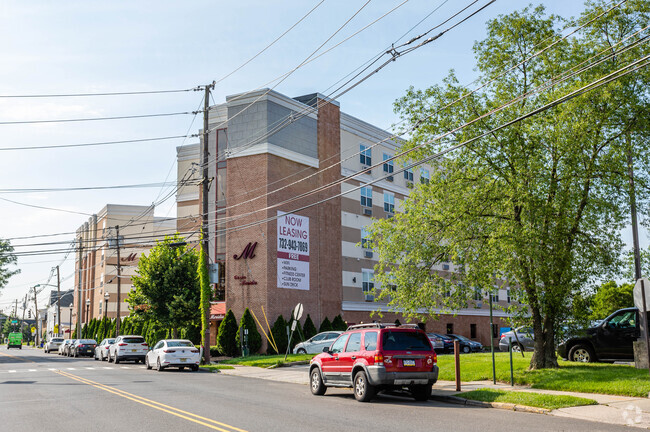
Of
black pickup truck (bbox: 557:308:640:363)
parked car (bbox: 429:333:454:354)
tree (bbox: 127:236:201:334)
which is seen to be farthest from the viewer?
parked car (bbox: 429:333:454:354)

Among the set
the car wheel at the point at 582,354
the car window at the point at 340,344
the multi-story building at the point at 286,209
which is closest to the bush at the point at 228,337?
the multi-story building at the point at 286,209

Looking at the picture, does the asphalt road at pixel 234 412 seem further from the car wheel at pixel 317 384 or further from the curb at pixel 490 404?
the curb at pixel 490 404

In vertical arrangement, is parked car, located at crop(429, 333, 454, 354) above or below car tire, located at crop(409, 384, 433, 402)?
below

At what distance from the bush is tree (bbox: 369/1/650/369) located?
2027cm

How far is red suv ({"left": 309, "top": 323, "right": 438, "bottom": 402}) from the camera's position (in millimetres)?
14625

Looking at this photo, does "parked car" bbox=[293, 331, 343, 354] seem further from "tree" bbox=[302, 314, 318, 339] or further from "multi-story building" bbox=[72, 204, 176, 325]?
"multi-story building" bbox=[72, 204, 176, 325]

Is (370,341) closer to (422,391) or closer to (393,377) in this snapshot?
(393,377)

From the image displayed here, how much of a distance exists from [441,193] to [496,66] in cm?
433

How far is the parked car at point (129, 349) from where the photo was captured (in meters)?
35.9

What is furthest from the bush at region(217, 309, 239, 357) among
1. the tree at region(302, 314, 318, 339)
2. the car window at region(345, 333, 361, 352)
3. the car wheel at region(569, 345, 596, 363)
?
the car window at region(345, 333, 361, 352)

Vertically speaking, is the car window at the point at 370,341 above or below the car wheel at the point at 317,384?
above

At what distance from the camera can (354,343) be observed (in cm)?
1596

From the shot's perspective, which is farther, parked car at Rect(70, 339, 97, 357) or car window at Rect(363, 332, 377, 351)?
parked car at Rect(70, 339, 97, 357)

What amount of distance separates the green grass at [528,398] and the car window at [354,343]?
280 cm
